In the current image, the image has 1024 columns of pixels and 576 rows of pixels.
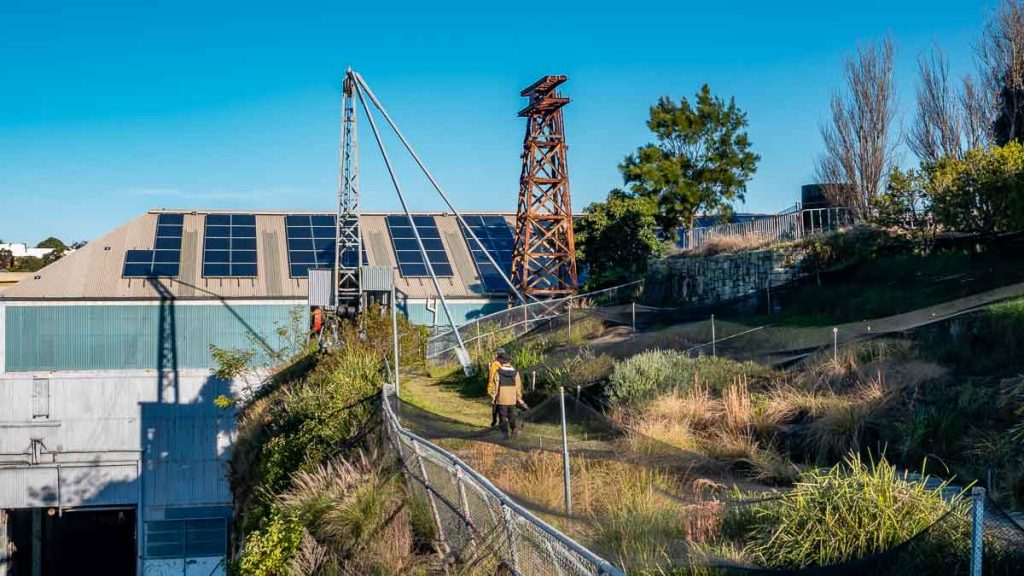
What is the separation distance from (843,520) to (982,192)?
15384 millimetres

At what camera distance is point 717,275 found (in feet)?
92.4

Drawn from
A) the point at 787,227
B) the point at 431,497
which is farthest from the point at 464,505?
the point at 787,227

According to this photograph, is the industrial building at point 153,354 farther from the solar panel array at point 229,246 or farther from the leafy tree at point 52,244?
the leafy tree at point 52,244

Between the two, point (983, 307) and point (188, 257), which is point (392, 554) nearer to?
point (983, 307)

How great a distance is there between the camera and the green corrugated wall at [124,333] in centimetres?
3625

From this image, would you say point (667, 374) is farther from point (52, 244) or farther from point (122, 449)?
point (52, 244)

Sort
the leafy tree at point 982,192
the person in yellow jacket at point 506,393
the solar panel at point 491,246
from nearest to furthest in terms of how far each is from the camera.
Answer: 1. the person in yellow jacket at point 506,393
2. the leafy tree at point 982,192
3. the solar panel at point 491,246

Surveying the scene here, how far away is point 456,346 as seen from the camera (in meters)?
27.0

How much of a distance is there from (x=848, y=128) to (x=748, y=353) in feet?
58.5

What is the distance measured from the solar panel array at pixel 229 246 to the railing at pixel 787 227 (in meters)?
17.0

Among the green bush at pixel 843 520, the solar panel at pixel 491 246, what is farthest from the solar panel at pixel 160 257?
the green bush at pixel 843 520

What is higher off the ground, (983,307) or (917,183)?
(917,183)

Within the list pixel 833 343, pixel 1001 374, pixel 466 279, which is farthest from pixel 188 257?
pixel 1001 374

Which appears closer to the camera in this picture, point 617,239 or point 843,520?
point 843,520
